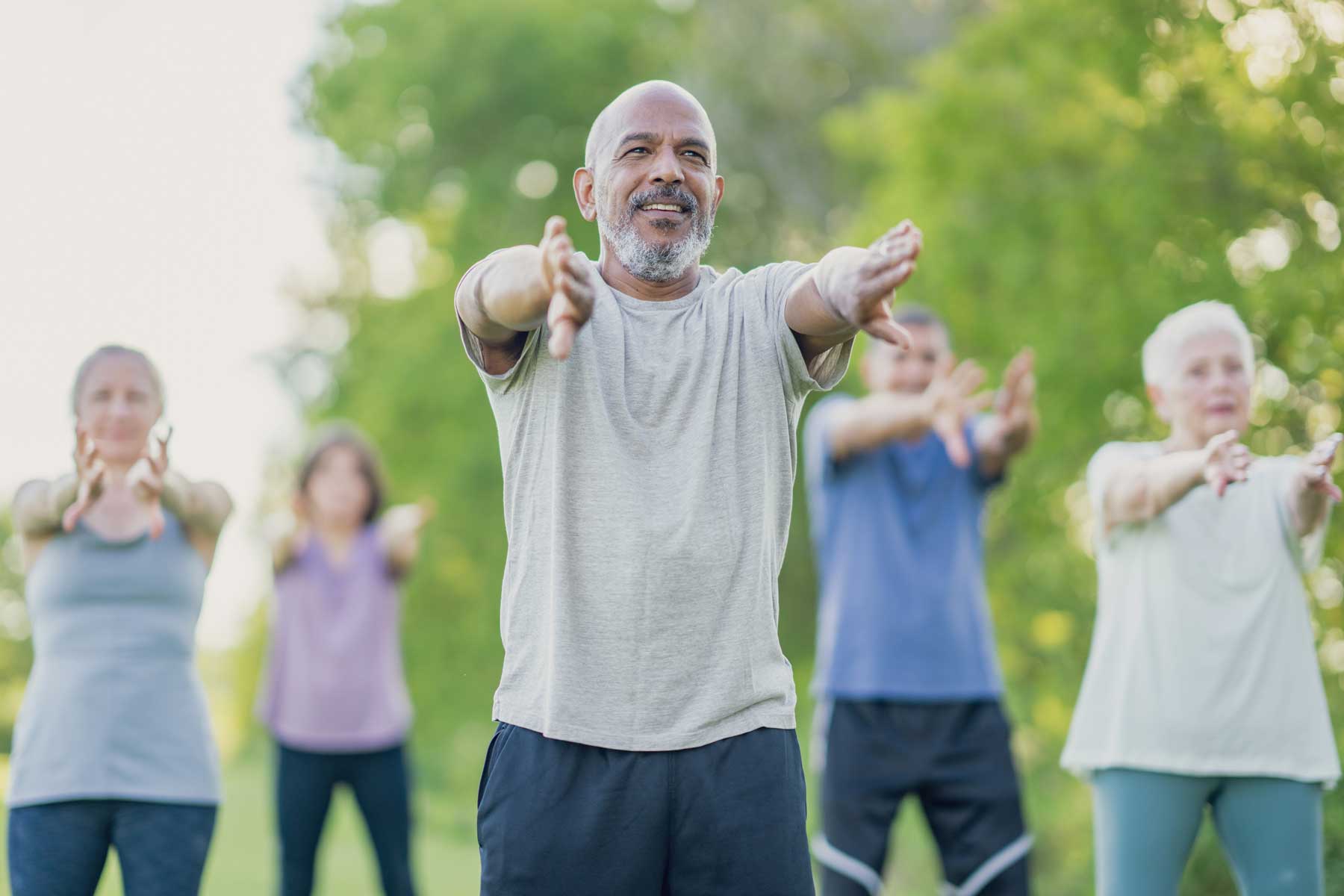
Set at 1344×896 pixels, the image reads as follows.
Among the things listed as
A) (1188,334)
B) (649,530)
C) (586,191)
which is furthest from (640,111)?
(1188,334)

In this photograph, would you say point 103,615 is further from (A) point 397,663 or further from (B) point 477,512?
(B) point 477,512

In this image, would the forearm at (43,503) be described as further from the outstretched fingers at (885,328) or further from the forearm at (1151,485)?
the forearm at (1151,485)

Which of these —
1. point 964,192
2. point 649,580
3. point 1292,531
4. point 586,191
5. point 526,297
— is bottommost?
point 649,580

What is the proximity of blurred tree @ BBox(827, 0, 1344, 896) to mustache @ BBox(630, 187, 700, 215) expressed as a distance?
450cm

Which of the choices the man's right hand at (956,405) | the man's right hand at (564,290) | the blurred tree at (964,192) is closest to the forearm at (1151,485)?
the man's right hand at (956,405)

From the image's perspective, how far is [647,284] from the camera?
312 centimetres

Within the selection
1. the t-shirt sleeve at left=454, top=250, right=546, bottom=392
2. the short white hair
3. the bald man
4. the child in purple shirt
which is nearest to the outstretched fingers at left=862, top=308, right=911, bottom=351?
the bald man

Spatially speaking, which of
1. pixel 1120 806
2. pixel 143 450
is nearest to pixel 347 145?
pixel 143 450

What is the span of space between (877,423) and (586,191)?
2322mm

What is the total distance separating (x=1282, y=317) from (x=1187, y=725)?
11.4 ft

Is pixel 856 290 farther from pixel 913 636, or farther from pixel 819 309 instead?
pixel 913 636

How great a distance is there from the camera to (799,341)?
3086mm

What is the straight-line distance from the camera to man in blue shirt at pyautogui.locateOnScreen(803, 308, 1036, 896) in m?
5.20

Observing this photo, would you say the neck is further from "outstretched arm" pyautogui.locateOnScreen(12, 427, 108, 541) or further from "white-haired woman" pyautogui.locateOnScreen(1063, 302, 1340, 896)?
"outstretched arm" pyautogui.locateOnScreen(12, 427, 108, 541)
